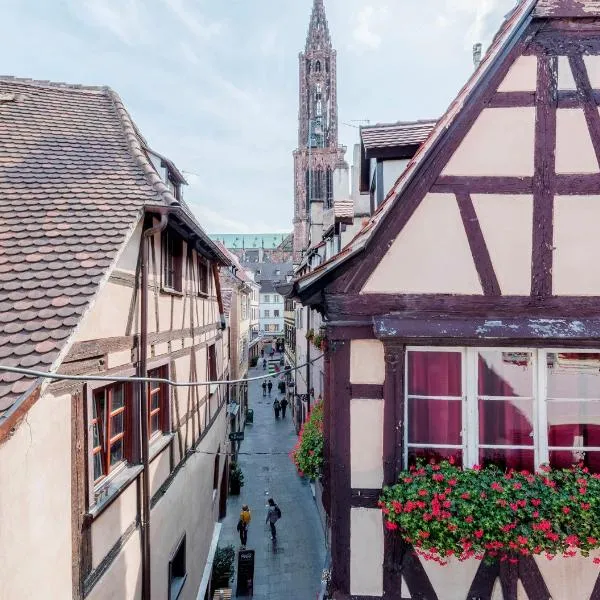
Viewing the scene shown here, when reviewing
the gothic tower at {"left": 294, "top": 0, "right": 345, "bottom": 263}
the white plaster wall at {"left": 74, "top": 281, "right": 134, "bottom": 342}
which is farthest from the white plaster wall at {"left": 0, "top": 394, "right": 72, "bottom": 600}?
the gothic tower at {"left": 294, "top": 0, "right": 345, "bottom": 263}

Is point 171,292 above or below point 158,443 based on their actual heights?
above

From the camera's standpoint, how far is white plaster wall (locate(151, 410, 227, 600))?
682 cm

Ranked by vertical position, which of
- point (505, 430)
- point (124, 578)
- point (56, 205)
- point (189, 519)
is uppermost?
point (56, 205)

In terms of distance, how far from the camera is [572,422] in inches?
167

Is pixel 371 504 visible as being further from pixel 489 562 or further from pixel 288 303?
pixel 288 303

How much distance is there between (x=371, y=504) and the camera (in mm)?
4281

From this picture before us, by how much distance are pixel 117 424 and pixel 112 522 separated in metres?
1.20

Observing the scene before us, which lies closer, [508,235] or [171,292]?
[508,235]

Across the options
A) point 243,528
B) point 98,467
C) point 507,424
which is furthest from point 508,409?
point 243,528

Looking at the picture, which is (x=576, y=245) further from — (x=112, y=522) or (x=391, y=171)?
(x=112, y=522)

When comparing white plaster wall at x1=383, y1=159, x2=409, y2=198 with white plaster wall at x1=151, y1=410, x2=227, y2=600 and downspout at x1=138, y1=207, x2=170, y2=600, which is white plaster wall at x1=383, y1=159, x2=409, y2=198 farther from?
white plaster wall at x1=151, y1=410, x2=227, y2=600

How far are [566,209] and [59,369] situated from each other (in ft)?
17.5

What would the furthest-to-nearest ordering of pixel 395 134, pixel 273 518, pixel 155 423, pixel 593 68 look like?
pixel 273 518 → pixel 155 423 → pixel 395 134 → pixel 593 68

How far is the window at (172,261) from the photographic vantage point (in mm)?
7438
